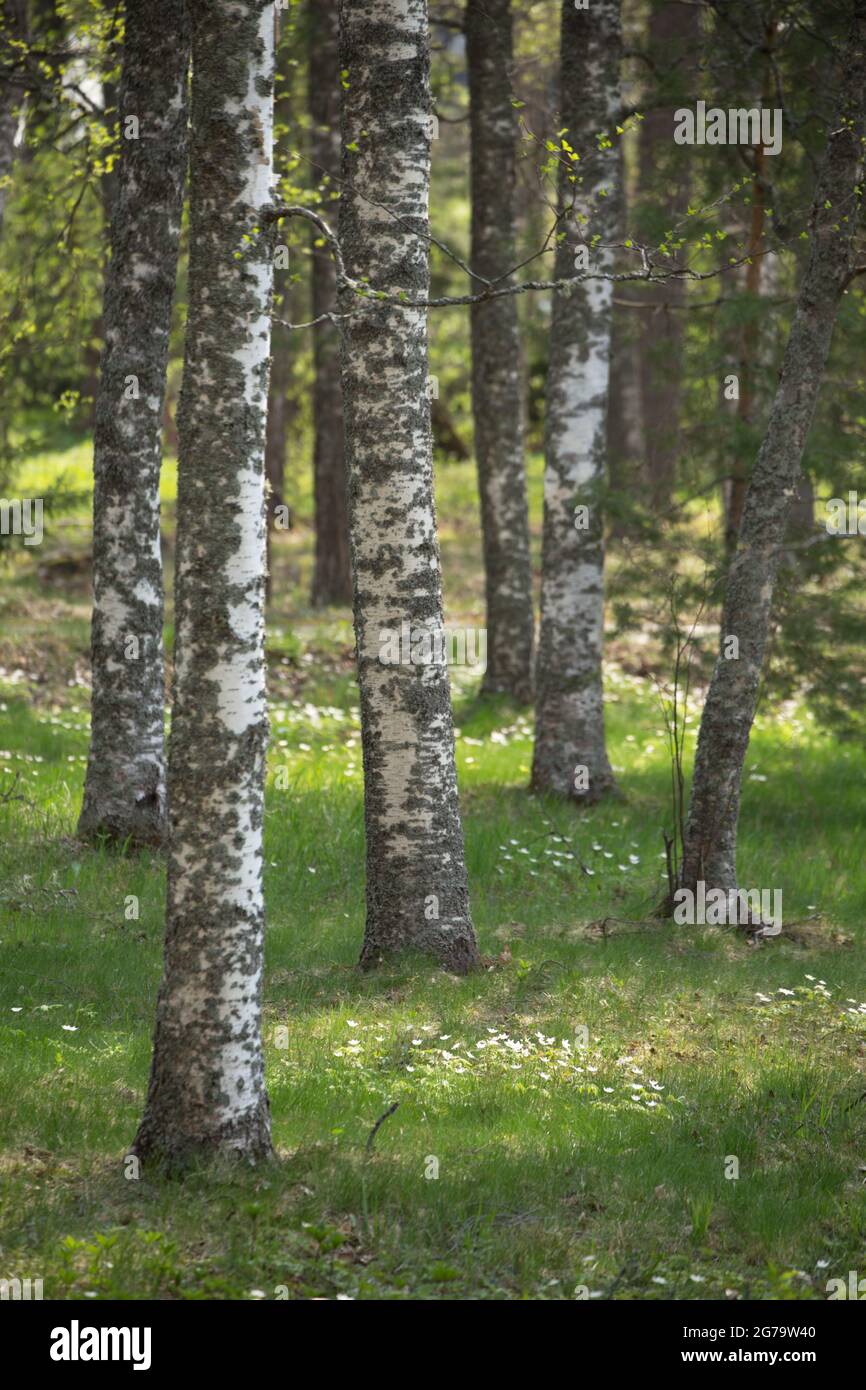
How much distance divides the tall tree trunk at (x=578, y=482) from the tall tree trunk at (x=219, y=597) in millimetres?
6688

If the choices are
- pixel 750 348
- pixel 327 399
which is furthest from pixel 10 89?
pixel 327 399

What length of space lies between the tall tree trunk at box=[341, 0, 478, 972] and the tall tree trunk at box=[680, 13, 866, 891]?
2.15 m

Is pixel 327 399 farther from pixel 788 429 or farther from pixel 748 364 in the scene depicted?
pixel 788 429

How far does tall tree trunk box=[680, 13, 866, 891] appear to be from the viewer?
27.6 ft

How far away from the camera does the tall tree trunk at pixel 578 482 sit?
11.5 metres

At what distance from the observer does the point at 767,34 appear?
1134cm

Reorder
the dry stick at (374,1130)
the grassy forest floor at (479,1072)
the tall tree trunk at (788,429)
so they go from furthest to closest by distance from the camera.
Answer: the tall tree trunk at (788,429)
the dry stick at (374,1130)
the grassy forest floor at (479,1072)

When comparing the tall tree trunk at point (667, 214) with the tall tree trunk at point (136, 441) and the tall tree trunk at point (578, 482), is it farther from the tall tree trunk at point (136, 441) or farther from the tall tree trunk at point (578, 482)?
the tall tree trunk at point (136, 441)

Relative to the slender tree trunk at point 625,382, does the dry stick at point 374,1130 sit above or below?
below

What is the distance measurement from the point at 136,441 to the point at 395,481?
268cm

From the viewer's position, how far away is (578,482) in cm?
1167

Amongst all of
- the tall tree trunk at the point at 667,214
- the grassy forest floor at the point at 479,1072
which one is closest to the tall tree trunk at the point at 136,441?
the grassy forest floor at the point at 479,1072

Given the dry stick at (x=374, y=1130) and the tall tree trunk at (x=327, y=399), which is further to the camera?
the tall tree trunk at (x=327, y=399)
